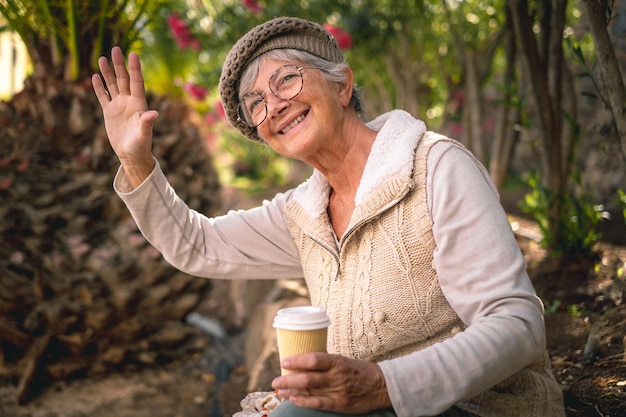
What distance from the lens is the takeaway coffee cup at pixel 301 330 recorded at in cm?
130

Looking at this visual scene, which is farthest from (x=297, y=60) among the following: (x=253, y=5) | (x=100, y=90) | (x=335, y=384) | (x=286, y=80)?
(x=253, y=5)

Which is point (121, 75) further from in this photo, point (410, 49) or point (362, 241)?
point (410, 49)

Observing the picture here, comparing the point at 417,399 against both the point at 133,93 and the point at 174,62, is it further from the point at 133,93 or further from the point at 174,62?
the point at 174,62

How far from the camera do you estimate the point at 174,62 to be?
1021 centimetres

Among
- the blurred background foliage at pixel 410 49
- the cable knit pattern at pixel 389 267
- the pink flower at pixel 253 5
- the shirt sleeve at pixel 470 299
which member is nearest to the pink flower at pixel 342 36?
the blurred background foliage at pixel 410 49

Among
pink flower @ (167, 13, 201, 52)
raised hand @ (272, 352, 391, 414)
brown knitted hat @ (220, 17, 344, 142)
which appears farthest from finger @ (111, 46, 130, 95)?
pink flower @ (167, 13, 201, 52)

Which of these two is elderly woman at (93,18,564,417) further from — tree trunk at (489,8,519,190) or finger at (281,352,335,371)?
tree trunk at (489,8,519,190)

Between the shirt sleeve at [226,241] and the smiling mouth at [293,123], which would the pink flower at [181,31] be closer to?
the shirt sleeve at [226,241]

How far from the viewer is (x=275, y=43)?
1876mm

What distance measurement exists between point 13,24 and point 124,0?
2.10 ft

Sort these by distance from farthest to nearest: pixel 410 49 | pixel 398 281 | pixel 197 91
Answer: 1. pixel 197 91
2. pixel 410 49
3. pixel 398 281

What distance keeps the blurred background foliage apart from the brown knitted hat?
64cm

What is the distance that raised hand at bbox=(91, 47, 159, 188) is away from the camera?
1.90m

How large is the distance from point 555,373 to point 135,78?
200 cm
